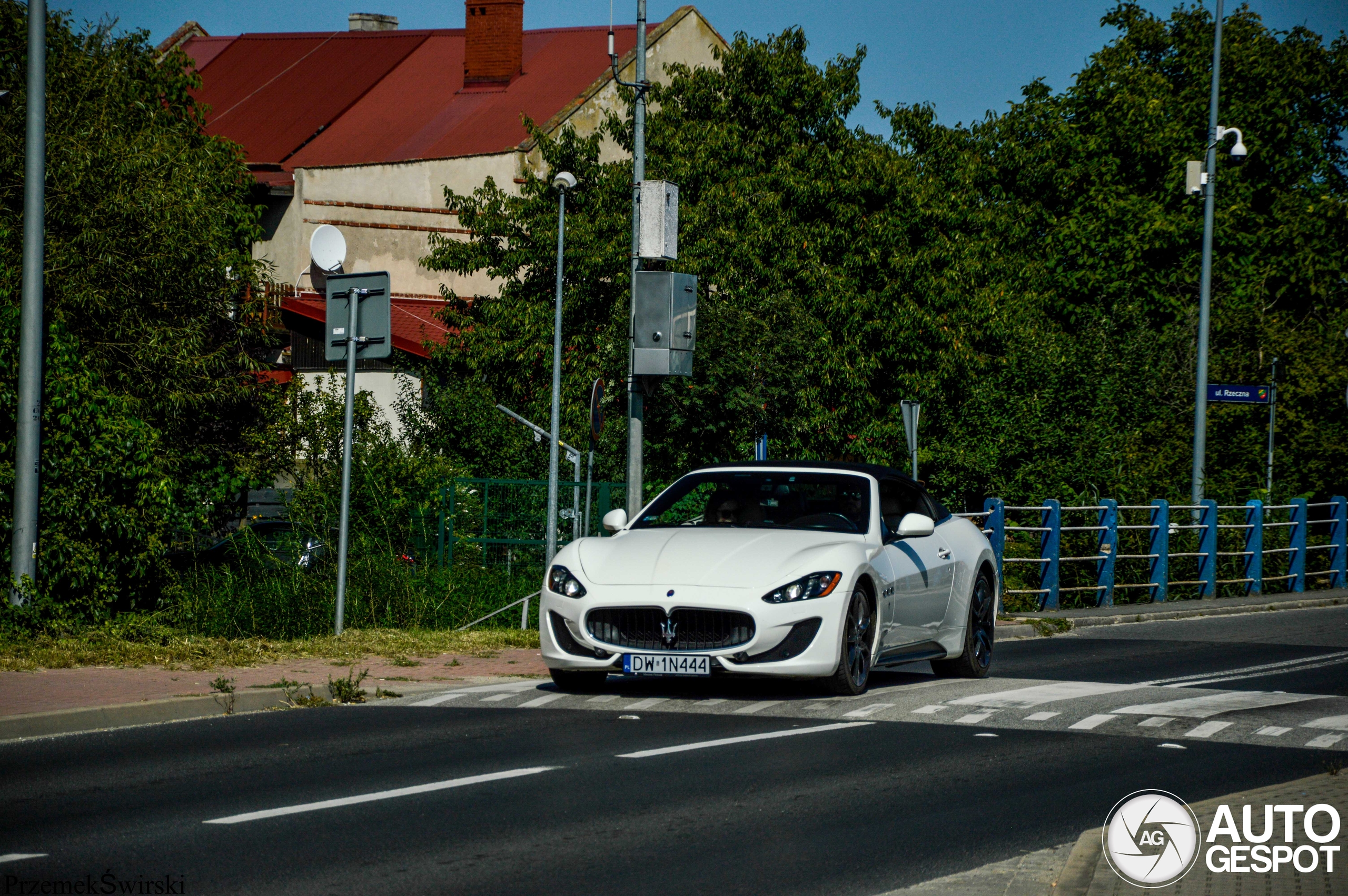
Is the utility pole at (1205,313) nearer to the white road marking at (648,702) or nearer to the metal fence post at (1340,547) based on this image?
the metal fence post at (1340,547)

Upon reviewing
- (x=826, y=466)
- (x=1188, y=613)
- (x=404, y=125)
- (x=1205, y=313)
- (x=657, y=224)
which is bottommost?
(x=1188, y=613)

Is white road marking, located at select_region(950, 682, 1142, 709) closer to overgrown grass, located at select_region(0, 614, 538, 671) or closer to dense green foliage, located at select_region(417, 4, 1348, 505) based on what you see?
overgrown grass, located at select_region(0, 614, 538, 671)

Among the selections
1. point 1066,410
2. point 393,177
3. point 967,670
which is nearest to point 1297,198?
point 1066,410

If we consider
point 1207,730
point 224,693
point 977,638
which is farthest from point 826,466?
point 224,693

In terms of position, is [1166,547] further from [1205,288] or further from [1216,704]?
[1216,704]

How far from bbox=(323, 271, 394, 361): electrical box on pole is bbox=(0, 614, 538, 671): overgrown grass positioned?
2.52m

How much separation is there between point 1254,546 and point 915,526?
Answer: 17343 mm

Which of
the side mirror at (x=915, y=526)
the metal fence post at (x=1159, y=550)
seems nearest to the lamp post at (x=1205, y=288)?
the metal fence post at (x=1159, y=550)

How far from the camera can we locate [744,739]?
9.60 m

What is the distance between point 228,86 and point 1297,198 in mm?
36513

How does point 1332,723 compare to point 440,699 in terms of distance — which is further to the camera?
point 440,699

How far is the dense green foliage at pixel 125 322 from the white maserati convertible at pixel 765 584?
6049 mm

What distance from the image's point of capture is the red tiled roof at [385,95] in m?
51.9

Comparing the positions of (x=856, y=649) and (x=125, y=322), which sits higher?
(x=125, y=322)
